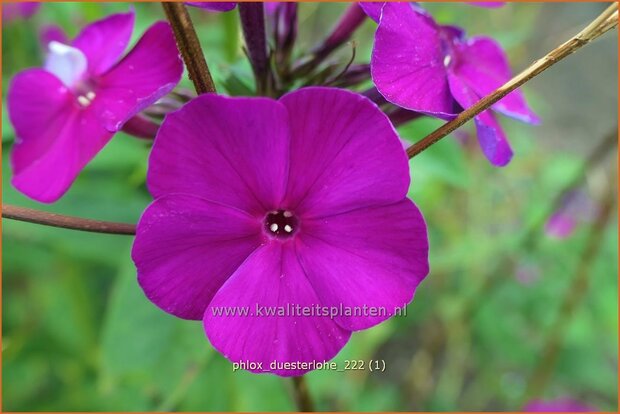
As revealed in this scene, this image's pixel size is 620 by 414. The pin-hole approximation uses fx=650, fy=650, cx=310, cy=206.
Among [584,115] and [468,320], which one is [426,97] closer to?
[468,320]

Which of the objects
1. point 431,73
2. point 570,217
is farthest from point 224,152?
point 570,217

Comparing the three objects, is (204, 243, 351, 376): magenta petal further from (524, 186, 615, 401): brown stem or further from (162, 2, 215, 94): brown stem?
(524, 186, 615, 401): brown stem

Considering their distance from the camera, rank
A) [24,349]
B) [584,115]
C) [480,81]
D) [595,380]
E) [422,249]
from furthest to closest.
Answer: [584,115] → [595,380] → [24,349] → [480,81] → [422,249]

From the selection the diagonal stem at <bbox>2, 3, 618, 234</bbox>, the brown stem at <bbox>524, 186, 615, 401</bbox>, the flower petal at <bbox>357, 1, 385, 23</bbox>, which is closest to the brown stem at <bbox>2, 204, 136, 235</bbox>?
the diagonal stem at <bbox>2, 3, 618, 234</bbox>

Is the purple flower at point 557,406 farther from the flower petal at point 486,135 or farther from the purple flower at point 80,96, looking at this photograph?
the purple flower at point 80,96

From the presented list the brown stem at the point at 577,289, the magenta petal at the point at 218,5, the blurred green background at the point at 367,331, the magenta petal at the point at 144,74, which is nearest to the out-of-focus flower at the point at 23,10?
the blurred green background at the point at 367,331

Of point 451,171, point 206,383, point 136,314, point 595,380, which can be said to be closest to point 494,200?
point 595,380
